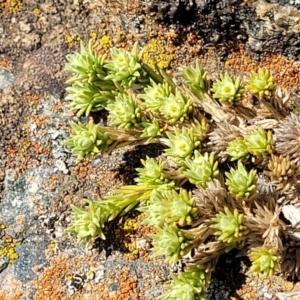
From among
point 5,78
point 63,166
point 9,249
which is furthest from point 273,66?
point 9,249

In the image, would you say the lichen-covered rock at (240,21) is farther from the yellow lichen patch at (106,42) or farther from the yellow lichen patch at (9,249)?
the yellow lichen patch at (9,249)

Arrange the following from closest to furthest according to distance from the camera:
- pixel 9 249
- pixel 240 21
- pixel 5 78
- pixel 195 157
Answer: pixel 195 157 → pixel 9 249 → pixel 240 21 → pixel 5 78

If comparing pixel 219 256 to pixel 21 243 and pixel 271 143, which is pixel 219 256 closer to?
pixel 271 143

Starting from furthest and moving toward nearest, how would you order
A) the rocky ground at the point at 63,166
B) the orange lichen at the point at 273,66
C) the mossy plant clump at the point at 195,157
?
the orange lichen at the point at 273,66 → the rocky ground at the point at 63,166 → the mossy plant clump at the point at 195,157

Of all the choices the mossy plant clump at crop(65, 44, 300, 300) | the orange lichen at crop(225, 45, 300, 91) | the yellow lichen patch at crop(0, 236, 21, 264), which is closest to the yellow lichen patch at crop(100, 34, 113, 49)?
the mossy plant clump at crop(65, 44, 300, 300)

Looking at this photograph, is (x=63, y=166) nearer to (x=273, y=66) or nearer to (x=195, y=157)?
(x=195, y=157)

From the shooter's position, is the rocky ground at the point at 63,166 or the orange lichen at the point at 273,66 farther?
the orange lichen at the point at 273,66

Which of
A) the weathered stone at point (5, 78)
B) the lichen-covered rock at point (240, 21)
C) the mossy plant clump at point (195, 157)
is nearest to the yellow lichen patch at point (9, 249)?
the mossy plant clump at point (195, 157)
